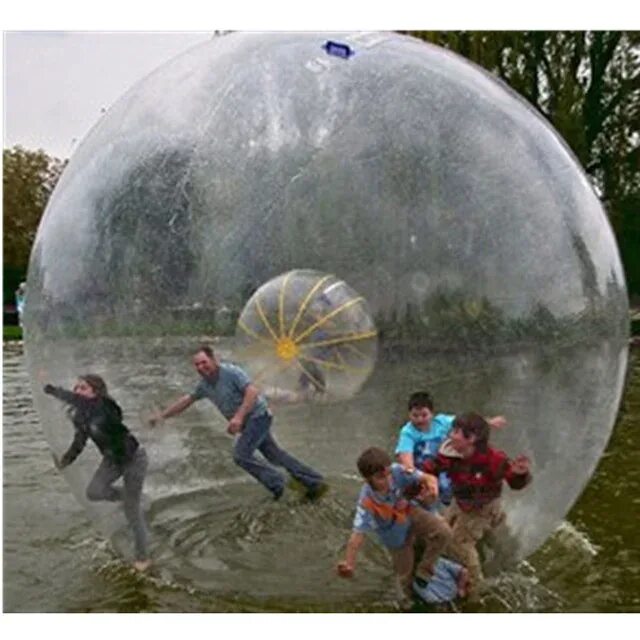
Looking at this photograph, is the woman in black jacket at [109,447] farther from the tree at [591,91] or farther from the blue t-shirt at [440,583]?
the tree at [591,91]

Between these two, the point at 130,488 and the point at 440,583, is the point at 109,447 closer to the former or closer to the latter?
the point at 130,488

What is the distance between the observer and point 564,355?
5.01 m

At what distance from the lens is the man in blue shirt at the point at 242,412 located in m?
4.96

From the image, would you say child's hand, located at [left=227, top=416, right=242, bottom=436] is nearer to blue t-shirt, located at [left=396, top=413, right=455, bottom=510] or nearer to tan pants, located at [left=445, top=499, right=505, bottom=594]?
blue t-shirt, located at [left=396, top=413, right=455, bottom=510]

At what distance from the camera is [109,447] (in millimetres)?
5168

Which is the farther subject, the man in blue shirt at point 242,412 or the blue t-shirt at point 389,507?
the man in blue shirt at point 242,412

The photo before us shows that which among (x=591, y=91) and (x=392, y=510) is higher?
(x=591, y=91)

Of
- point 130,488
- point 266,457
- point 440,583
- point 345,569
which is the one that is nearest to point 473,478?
point 440,583

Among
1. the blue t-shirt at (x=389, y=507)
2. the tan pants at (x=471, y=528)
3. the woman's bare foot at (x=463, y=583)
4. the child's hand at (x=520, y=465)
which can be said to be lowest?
the woman's bare foot at (x=463, y=583)

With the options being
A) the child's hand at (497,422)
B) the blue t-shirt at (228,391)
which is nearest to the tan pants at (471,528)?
the child's hand at (497,422)

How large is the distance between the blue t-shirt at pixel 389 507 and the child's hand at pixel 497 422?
37cm

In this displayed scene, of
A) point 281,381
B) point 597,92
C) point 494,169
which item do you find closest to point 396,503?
point 281,381

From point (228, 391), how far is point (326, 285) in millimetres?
623

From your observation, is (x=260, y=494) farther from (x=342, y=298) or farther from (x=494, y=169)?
(x=494, y=169)
